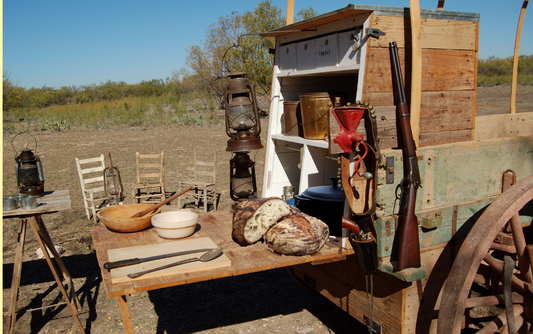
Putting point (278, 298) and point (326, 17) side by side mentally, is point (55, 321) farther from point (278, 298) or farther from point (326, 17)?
point (326, 17)

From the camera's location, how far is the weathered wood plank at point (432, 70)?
2281 mm

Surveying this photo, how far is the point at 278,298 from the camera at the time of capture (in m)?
4.06

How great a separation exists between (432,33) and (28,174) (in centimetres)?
338

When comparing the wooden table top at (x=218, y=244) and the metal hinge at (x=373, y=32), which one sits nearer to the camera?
the wooden table top at (x=218, y=244)

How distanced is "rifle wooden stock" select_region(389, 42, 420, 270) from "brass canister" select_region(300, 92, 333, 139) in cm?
68

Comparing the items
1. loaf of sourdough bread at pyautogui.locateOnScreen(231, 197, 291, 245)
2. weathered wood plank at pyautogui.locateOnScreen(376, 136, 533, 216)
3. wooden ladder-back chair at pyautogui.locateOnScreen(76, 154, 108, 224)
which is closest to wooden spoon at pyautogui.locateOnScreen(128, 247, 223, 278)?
loaf of sourdough bread at pyautogui.locateOnScreen(231, 197, 291, 245)

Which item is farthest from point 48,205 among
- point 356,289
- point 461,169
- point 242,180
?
point 461,169

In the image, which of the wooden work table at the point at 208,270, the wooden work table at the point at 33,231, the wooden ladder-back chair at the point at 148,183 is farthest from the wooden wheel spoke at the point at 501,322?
the wooden ladder-back chair at the point at 148,183

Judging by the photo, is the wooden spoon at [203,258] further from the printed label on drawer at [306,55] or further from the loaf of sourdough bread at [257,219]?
the printed label on drawer at [306,55]

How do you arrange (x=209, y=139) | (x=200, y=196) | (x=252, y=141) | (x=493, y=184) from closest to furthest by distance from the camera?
(x=493, y=184), (x=252, y=141), (x=200, y=196), (x=209, y=139)

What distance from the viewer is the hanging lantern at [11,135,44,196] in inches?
139

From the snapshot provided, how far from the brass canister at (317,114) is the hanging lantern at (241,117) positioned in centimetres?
41

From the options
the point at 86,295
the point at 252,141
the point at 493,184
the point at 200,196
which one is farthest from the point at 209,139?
the point at 493,184

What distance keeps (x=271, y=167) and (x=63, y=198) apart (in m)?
1.85
